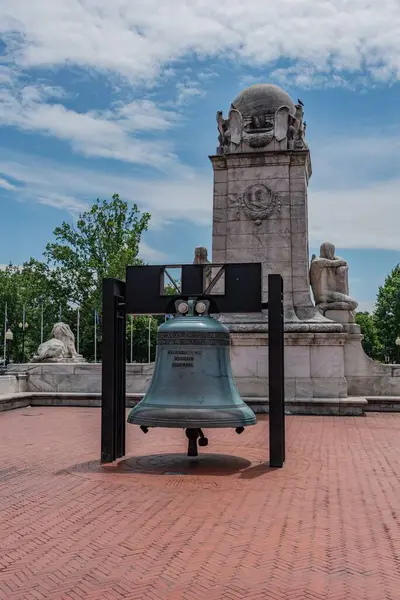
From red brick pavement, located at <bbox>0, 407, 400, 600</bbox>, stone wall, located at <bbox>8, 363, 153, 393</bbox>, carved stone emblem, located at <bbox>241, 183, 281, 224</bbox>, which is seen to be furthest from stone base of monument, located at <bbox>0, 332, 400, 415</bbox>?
red brick pavement, located at <bbox>0, 407, 400, 600</bbox>

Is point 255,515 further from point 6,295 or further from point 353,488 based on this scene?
point 6,295

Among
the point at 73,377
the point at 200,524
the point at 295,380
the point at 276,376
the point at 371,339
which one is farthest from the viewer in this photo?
the point at 371,339

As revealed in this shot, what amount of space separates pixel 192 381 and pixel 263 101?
12540 millimetres

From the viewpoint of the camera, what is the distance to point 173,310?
928 centimetres

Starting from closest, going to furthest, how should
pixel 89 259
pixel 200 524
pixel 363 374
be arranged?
pixel 200 524
pixel 363 374
pixel 89 259

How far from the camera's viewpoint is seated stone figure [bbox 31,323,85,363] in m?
20.1

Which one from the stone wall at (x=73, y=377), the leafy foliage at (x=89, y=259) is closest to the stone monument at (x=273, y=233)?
the stone wall at (x=73, y=377)

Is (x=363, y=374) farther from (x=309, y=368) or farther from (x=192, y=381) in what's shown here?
(x=192, y=381)

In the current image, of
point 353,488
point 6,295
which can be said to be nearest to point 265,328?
point 353,488

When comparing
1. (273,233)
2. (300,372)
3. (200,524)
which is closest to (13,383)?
(300,372)

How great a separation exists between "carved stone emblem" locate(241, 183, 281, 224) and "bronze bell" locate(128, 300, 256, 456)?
953cm

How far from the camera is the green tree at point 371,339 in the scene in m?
67.9

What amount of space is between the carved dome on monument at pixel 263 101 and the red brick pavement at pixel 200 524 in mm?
11099

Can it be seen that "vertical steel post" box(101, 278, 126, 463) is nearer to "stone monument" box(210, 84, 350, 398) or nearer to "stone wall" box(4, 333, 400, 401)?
"stone wall" box(4, 333, 400, 401)
